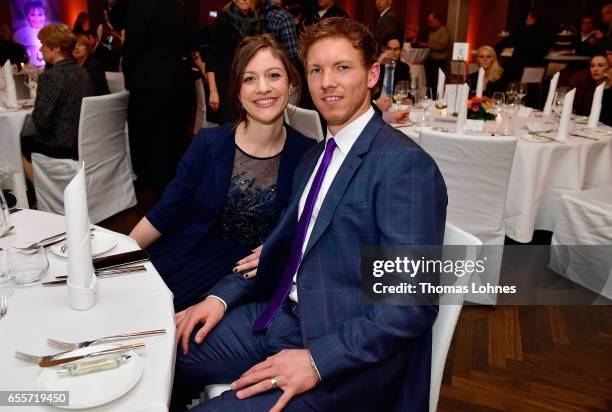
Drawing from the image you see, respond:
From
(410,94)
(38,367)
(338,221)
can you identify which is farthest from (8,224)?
(410,94)

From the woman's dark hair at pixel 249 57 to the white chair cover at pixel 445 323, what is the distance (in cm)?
87

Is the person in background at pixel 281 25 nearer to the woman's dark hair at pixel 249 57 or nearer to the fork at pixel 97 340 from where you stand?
the woman's dark hair at pixel 249 57

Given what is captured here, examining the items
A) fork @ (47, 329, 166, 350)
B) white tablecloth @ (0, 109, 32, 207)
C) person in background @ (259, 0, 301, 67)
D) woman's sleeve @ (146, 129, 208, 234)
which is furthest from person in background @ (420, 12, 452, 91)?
fork @ (47, 329, 166, 350)

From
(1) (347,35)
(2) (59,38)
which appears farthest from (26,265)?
(2) (59,38)

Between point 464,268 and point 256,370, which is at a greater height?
point 464,268

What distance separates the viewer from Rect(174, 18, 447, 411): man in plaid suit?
3.96ft

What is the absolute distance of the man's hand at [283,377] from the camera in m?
1.19

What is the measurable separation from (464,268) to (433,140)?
136 cm

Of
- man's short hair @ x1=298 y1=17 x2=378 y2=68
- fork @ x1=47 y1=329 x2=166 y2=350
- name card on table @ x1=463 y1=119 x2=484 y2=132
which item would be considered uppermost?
man's short hair @ x1=298 y1=17 x2=378 y2=68

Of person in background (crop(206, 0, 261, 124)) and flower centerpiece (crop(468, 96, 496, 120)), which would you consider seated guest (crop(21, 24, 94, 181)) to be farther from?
flower centerpiece (crop(468, 96, 496, 120))

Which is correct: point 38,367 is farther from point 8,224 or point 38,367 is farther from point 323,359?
point 8,224

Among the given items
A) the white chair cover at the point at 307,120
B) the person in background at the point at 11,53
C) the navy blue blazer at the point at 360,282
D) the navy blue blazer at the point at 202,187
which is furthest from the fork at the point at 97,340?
the person in background at the point at 11,53

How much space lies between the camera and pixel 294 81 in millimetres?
1964

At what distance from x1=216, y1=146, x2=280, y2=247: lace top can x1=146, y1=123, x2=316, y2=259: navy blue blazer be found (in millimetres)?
24
